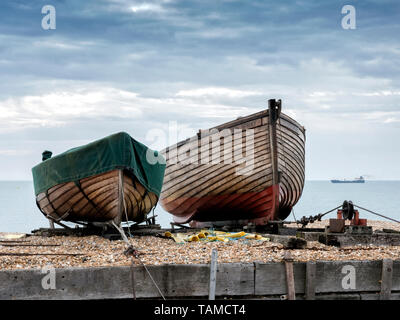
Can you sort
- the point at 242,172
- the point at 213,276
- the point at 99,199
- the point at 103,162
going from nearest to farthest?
the point at 213,276 < the point at 103,162 < the point at 99,199 < the point at 242,172

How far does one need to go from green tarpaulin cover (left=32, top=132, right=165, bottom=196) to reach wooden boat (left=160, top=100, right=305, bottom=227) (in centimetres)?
284

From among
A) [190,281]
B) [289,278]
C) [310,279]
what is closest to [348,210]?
[310,279]

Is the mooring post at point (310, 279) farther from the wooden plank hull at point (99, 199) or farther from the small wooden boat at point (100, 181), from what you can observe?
the wooden plank hull at point (99, 199)

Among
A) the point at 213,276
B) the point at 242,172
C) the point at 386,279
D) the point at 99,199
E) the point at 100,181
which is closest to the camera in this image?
the point at 213,276

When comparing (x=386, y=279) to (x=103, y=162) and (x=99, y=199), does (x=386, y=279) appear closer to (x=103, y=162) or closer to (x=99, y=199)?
(x=103, y=162)

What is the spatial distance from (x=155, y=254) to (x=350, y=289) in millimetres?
2826

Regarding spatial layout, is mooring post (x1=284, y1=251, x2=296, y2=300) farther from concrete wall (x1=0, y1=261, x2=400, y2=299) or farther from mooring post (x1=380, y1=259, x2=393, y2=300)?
mooring post (x1=380, y1=259, x2=393, y2=300)

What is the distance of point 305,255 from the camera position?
300 inches

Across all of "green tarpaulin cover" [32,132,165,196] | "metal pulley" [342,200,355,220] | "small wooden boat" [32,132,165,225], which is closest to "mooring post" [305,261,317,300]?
"small wooden boat" [32,132,165,225]

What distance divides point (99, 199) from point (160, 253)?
369 cm

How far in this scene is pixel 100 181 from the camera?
10.8m

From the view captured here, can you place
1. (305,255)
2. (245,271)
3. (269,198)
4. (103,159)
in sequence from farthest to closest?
(269,198)
(103,159)
(305,255)
(245,271)
